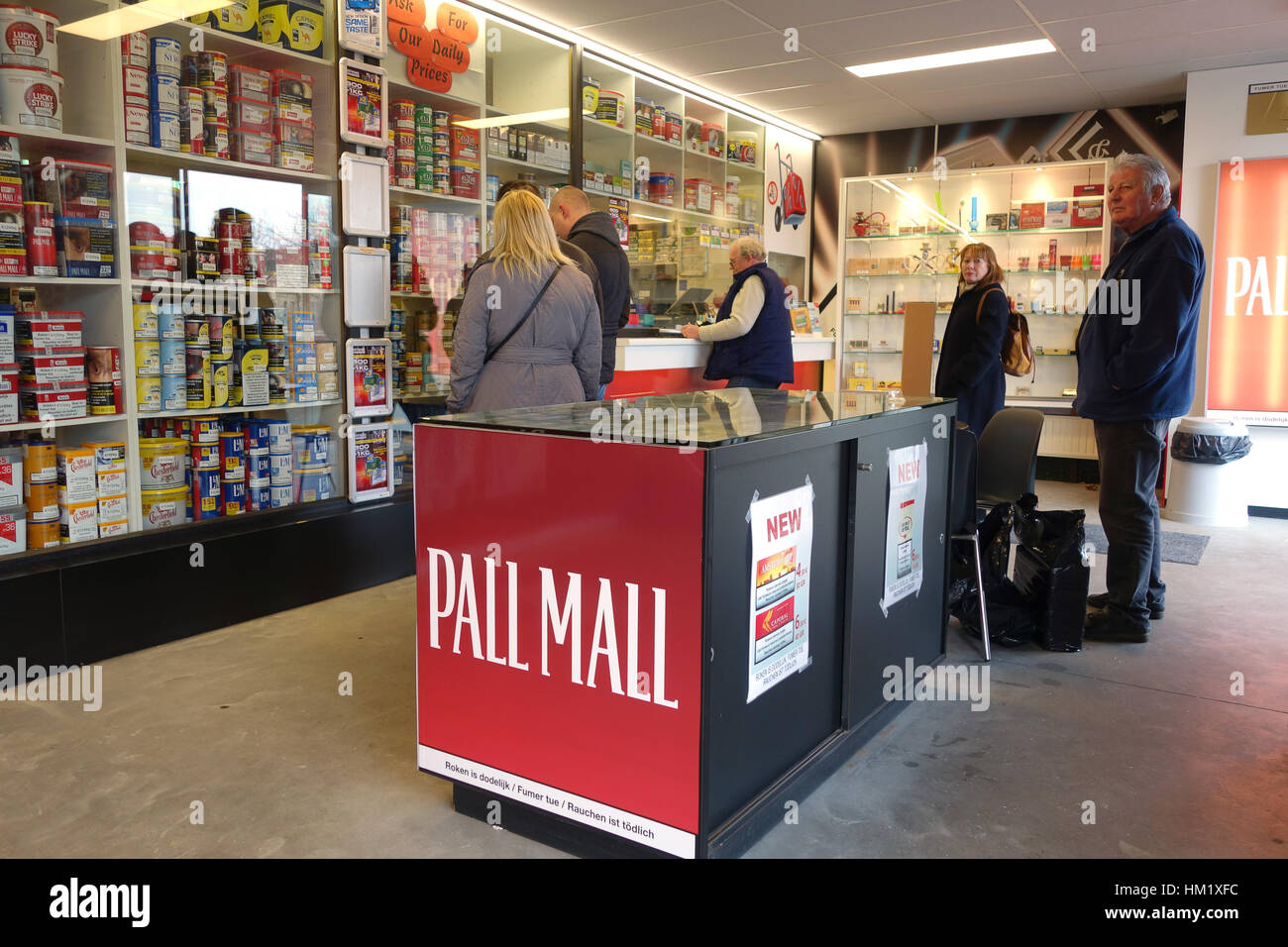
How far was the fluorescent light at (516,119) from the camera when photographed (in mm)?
5301

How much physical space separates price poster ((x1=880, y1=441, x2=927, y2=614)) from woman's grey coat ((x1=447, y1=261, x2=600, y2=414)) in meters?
1.32

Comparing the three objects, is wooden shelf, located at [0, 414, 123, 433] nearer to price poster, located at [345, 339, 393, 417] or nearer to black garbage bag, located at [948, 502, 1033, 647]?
price poster, located at [345, 339, 393, 417]

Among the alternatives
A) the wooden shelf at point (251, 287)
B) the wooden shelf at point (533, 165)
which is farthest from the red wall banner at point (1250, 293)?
the wooden shelf at point (251, 287)

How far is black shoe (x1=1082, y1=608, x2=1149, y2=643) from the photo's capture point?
13.0 ft

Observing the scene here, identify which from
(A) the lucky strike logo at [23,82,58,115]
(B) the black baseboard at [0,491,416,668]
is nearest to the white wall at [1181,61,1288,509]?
(B) the black baseboard at [0,491,416,668]

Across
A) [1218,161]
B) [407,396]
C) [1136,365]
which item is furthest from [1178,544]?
[407,396]

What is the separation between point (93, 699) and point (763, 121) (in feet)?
23.2

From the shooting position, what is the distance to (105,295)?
376 centimetres

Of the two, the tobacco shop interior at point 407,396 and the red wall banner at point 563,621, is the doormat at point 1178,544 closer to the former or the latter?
the tobacco shop interior at point 407,396

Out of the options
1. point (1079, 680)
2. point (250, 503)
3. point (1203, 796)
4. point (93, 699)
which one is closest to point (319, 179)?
point (250, 503)

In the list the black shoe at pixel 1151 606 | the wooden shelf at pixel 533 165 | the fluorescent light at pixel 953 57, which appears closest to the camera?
the black shoe at pixel 1151 606

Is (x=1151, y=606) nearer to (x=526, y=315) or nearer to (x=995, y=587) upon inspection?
(x=995, y=587)

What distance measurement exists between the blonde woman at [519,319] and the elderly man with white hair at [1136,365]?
2137 millimetres

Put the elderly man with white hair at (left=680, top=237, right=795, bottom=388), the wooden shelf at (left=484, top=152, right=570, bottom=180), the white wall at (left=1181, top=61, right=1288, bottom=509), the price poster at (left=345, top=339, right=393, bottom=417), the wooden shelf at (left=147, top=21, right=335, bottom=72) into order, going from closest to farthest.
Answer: the wooden shelf at (left=147, top=21, right=335, bottom=72) < the price poster at (left=345, top=339, right=393, bottom=417) < the elderly man with white hair at (left=680, top=237, right=795, bottom=388) < the wooden shelf at (left=484, top=152, right=570, bottom=180) < the white wall at (left=1181, top=61, right=1288, bottom=509)
